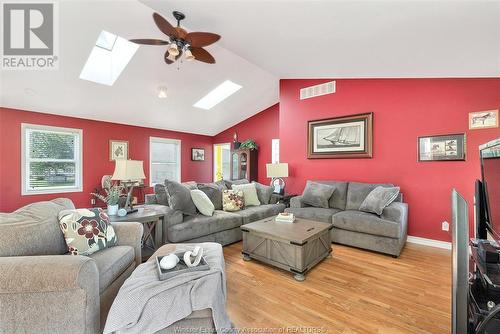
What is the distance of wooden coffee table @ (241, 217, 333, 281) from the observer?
7.23 ft

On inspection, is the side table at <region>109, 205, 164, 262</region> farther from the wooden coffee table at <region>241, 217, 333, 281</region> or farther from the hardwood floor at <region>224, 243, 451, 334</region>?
the wooden coffee table at <region>241, 217, 333, 281</region>

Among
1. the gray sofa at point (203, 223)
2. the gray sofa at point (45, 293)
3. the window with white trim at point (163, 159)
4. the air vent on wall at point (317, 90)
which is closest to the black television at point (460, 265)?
the gray sofa at point (45, 293)

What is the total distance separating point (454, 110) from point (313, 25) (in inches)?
91.7

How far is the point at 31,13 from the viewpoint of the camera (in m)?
2.55

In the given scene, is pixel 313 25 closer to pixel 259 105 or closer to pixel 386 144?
pixel 386 144

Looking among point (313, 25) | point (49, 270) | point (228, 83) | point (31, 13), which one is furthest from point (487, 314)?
point (228, 83)

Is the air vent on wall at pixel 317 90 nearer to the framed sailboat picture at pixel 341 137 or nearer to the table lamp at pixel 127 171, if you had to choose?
the framed sailboat picture at pixel 341 137

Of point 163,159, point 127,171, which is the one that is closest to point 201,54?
point 127,171

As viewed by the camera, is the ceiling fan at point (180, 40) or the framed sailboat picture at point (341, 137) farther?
the framed sailboat picture at point (341, 137)

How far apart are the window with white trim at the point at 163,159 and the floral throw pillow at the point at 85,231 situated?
13.5 feet

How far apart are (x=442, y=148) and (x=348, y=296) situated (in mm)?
2531

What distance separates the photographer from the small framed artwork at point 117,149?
→ 4961mm

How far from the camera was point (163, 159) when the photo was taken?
606cm

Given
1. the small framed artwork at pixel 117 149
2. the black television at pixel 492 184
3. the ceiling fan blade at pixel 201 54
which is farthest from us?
the small framed artwork at pixel 117 149
